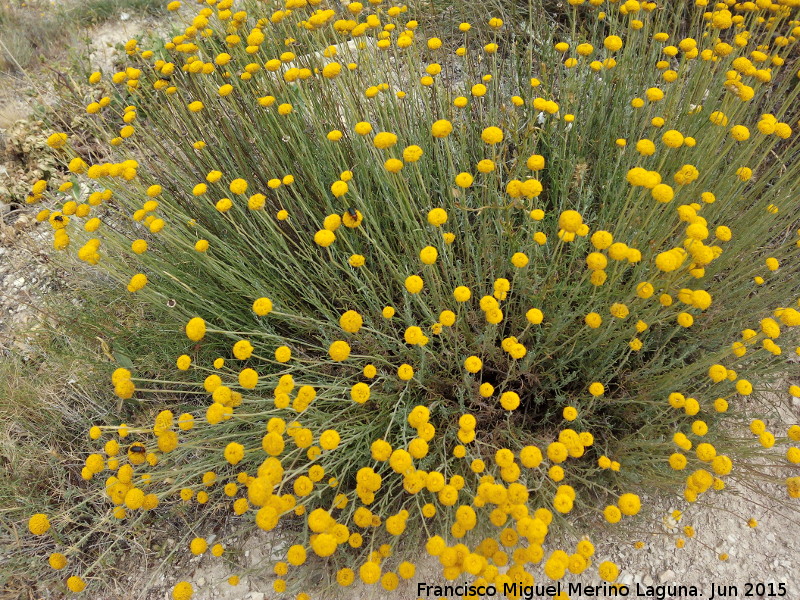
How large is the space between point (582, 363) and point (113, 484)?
210cm

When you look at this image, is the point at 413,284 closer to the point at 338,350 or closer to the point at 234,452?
the point at 338,350

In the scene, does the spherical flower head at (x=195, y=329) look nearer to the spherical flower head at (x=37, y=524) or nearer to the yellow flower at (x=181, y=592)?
the yellow flower at (x=181, y=592)

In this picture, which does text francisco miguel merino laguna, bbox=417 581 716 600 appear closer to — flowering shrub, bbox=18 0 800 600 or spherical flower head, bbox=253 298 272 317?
flowering shrub, bbox=18 0 800 600

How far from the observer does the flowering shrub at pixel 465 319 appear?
69.5 inches

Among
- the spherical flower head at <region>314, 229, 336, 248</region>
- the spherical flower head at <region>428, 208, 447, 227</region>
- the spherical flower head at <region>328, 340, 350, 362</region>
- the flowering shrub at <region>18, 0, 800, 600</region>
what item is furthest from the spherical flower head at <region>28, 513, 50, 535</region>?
the spherical flower head at <region>428, 208, 447, 227</region>

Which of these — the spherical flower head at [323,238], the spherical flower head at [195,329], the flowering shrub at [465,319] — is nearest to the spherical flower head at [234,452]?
the flowering shrub at [465,319]

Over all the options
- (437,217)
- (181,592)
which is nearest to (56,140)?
(437,217)

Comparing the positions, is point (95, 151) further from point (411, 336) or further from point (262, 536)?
point (411, 336)

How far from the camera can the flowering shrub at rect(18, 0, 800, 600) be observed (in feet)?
5.79

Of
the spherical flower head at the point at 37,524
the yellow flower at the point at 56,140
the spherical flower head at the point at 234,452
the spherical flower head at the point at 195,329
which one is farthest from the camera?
the yellow flower at the point at 56,140

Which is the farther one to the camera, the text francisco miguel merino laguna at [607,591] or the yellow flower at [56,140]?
the yellow flower at [56,140]

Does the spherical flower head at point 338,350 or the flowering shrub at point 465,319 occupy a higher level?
the spherical flower head at point 338,350

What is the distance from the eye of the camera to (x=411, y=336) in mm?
1788

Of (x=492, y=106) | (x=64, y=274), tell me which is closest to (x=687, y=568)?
(x=492, y=106)
